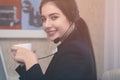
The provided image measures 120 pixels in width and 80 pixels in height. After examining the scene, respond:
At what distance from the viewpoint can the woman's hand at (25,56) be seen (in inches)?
29.9

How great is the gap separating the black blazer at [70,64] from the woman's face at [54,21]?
0.08 metres

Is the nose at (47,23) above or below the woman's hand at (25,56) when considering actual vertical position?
above

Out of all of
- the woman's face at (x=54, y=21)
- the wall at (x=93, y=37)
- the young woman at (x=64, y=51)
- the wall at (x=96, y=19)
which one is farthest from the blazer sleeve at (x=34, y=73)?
the wall at (x=96, y=19)

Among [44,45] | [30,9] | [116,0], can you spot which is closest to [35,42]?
[44,45]

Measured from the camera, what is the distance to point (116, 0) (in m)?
1.22

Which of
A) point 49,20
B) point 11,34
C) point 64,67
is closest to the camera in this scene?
point 64,67

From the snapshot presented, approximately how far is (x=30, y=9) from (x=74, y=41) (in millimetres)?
523

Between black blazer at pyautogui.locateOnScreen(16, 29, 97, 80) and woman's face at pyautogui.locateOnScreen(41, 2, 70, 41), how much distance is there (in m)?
0.08

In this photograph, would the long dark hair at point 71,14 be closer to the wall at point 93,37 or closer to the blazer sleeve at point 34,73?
the blazer sleeve at point 34,73

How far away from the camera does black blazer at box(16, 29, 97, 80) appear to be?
2.36 feet

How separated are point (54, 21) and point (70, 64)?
23cm

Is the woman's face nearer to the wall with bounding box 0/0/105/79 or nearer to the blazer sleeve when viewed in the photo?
the blazer sleeve

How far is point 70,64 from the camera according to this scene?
0.72 meters

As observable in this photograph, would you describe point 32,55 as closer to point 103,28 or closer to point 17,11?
point 17,11
